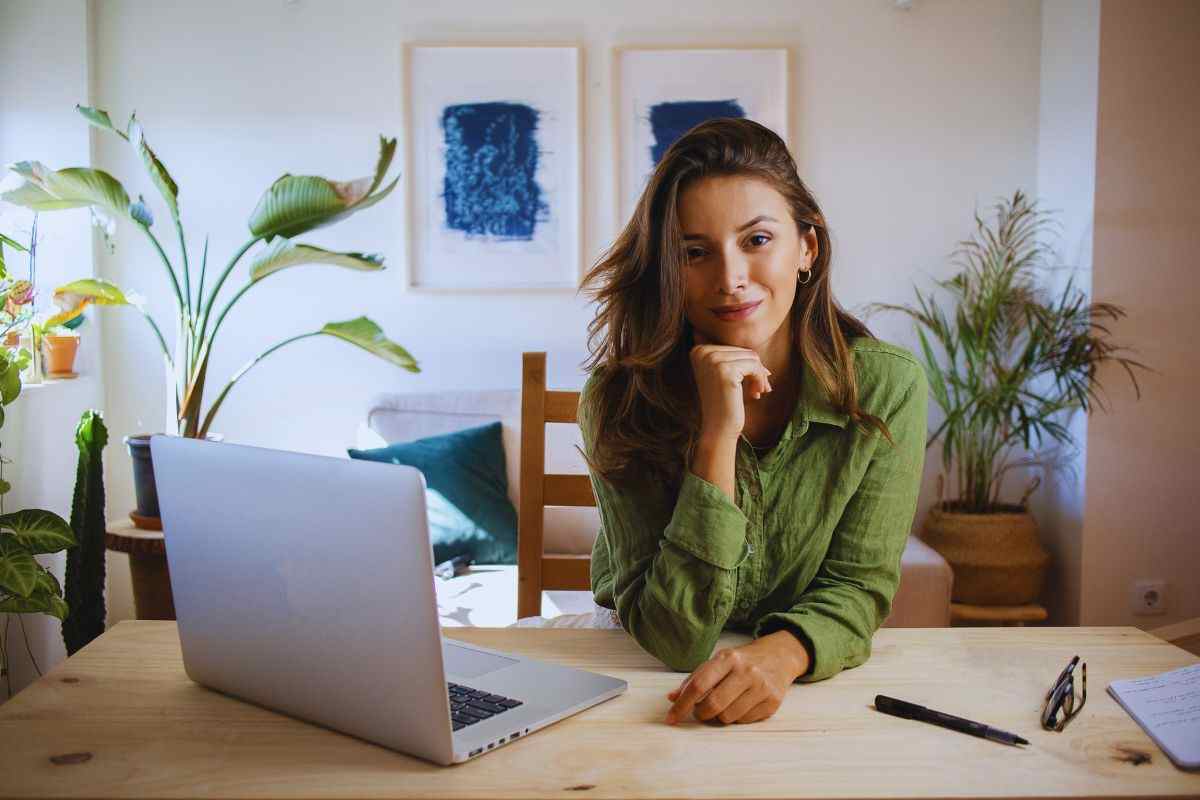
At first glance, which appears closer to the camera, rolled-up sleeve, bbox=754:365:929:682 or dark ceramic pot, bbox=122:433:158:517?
rolled-up sleeve, bbox=754:365:929:682

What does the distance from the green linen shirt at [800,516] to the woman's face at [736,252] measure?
12 cm

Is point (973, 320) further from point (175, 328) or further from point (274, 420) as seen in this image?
point (175, 328)

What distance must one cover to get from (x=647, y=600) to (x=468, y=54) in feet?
8.95

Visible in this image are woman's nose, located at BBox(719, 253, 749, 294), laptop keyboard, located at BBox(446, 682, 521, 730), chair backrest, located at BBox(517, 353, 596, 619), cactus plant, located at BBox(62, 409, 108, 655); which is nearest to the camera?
laptop keyboard, located at BBox(446, 682, 521, 730)

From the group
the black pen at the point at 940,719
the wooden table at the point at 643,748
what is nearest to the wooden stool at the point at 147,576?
the wooden table at the point at 643,748

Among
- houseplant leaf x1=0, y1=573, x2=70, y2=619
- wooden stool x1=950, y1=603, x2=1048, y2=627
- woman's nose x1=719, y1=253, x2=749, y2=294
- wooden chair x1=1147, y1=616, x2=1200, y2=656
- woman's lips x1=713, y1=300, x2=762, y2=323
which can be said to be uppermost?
woman's nose x1=719, y1=253, x2=749, y2=294

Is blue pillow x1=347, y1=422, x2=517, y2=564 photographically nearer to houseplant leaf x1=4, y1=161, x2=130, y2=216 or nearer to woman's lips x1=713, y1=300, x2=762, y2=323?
houseplant leaf x1=4, y1=161, x2=130, y2=216

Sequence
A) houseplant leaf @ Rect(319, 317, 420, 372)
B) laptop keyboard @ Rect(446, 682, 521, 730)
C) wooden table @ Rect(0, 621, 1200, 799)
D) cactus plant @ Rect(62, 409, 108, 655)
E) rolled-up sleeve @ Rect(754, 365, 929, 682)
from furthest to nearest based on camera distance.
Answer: houseplant leaf @ Rect(319, 317, 420, 372) → cactus plant @ Rect(62, 409, 108, 655) → rolled-up sleeve @ Rect(754, 365, 929, 682) → laptop keyboard @ Rect(446, 682, 521, 730) → wooden table @ Rect(0, 621, 1200, 799)

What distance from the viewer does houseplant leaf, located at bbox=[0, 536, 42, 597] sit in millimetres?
2115

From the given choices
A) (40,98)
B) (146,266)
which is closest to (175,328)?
(146,266)

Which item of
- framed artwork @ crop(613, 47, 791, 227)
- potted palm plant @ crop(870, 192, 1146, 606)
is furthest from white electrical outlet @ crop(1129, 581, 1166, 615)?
framed artwork @ crop(613, 47, 791, 227)

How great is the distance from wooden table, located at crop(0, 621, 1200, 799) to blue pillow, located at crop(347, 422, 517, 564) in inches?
76.4

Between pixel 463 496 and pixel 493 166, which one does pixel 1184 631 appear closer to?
pixel 463 496

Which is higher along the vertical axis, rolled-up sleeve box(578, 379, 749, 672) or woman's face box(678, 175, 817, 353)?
woman's face box(678, 175, 817, 353)
